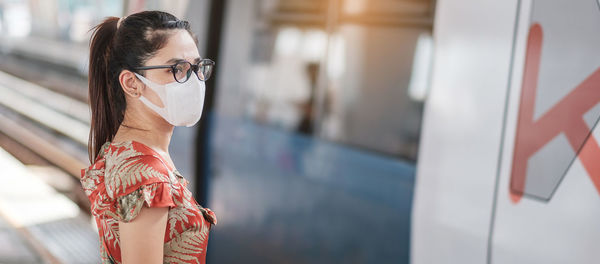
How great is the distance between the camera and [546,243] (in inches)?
69.1

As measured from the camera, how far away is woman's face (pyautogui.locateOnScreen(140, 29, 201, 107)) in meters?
1.25

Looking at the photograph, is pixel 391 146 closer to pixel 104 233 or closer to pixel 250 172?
pixel 250 172

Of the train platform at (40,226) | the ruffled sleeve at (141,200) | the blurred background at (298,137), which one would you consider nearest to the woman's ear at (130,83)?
the ruffled sleeve at (141,200)

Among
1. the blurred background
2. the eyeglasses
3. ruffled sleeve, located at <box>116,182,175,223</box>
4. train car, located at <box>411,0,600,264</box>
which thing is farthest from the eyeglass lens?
the blurred background

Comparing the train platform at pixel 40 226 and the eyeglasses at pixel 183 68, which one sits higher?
the eyeglasses at pixel 183 68

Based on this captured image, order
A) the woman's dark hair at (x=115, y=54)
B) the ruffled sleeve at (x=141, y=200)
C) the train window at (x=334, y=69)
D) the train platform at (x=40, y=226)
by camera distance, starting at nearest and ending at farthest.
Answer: the ruffled sleeve at (x=141, y=200), the woman's dark hair at (x=115, y=54), the train window at (x=334, y=69), the train platform at (x=40, y=226)

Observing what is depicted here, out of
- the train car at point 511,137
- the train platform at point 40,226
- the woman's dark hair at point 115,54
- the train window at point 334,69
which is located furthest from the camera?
the train platform at point 40,226

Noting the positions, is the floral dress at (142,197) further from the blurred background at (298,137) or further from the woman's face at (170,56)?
the blurred background at (298,137)

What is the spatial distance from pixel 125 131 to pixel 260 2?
226 centimetres

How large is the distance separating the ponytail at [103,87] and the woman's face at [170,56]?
102mm

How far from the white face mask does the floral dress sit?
3.5 inches

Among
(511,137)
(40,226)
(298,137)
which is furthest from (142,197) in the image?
(40,226)

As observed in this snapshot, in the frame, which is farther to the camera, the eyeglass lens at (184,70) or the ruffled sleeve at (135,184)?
the eyeglass lens at (184,70)

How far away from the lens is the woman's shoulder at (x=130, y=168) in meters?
1.17
